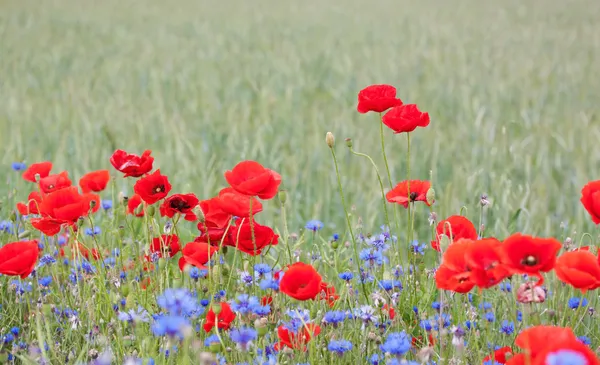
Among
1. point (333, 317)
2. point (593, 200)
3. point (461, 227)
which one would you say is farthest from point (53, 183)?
point (593, 200)

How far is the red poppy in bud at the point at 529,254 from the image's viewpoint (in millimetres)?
1164

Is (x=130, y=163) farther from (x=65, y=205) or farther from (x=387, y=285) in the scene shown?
(x=387, y=285)

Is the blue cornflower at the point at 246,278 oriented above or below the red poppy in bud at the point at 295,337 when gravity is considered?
above

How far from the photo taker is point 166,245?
1.80 m

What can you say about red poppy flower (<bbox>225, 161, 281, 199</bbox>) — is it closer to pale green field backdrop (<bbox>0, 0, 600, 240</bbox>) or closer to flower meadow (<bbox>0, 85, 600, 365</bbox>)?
flower meadow (<bbox>0, 85, 600, 365</bbox>)

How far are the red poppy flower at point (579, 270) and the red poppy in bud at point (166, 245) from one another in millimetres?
902

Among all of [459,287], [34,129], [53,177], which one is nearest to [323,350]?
[459,287]

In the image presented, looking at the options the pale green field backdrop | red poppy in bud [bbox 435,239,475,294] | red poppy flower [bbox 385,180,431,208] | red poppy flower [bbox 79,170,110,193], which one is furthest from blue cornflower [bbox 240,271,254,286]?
the pale green field backdrop

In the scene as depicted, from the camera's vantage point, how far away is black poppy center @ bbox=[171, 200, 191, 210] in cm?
175

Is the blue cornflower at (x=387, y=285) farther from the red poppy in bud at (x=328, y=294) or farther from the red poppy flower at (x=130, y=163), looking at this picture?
the red poppy flower at (x=130, y=163)

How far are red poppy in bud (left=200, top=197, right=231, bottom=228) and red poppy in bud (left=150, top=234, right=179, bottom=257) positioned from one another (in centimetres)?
12

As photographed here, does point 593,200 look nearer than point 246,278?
Yes

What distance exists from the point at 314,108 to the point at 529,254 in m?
3.72

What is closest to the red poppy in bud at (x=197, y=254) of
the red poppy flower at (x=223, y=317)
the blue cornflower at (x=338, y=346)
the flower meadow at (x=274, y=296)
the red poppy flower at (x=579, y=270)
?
the flower meadow at (x=274, y=296)
